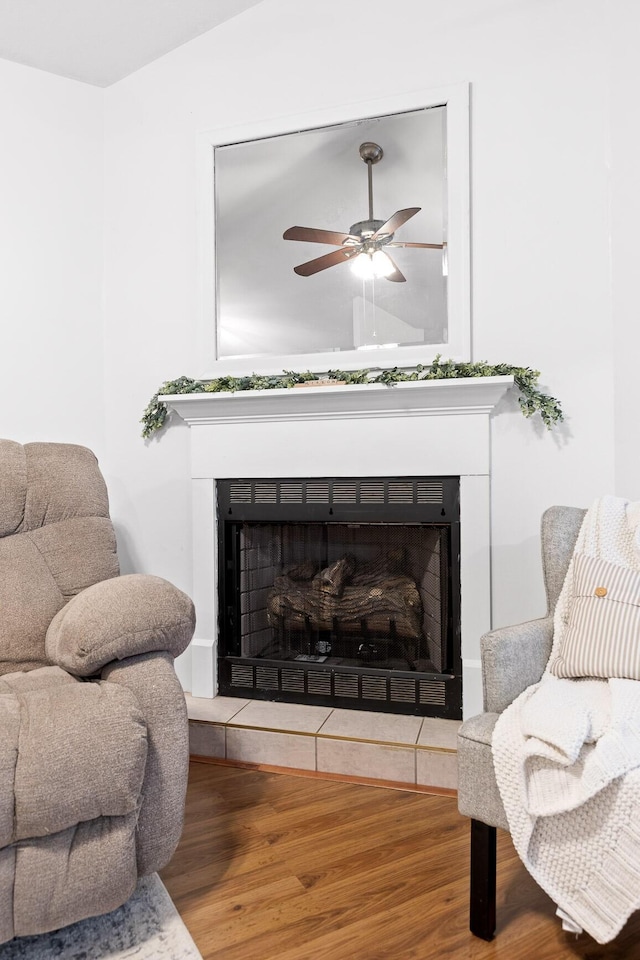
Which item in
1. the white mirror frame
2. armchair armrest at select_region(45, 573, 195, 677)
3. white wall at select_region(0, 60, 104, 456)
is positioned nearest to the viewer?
armchair armrest at select_region(45, 573, 195, 677)

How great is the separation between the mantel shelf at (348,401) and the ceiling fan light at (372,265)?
45 cm

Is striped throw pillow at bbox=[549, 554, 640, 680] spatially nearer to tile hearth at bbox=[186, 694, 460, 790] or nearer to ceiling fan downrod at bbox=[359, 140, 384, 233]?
tile hearth at bbox=[186, 694, 460, 790]

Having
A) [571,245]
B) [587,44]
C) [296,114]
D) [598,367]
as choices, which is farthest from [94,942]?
[587,44]

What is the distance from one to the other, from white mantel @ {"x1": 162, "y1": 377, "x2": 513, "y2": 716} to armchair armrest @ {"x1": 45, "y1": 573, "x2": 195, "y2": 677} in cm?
94

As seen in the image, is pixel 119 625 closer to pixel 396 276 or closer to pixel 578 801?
pixel 578 801

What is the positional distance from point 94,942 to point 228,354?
6.24 ft

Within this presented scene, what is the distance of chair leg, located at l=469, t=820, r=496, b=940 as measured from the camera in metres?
1.27

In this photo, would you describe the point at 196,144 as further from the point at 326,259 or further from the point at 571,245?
the point at 571,245

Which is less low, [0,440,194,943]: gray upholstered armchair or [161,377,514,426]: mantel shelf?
[161,377,514,426]: mantel shelf

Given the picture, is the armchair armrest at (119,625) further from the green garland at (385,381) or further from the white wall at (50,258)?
the white wall at (50,258)

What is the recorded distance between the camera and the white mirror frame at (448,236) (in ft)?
7.22

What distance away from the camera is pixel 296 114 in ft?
7.88

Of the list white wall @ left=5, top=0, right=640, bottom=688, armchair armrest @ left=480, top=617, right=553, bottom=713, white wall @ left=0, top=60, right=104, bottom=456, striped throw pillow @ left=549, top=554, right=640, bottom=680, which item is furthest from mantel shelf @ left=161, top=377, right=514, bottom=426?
armchair armrest @ left=480, top=617, right=553, bottom=713

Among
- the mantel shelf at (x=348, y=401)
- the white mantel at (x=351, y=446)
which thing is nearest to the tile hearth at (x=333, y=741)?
the white mantel at (x=351, y=446)
